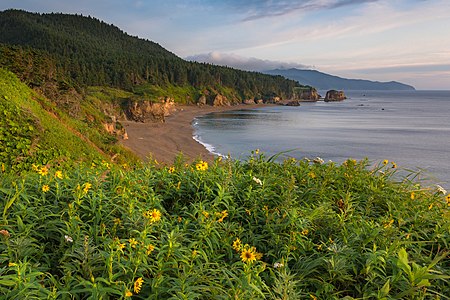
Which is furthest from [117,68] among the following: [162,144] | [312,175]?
[312,175]

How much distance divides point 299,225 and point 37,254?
2522 millimetres

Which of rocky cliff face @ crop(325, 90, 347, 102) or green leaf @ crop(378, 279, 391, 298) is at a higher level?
rocky cliff face @ crop(325, 90, 347, 102)

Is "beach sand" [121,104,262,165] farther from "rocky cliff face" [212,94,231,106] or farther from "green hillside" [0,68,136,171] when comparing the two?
"rocky cliff face" [212,94,231,106]

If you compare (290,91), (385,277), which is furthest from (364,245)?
(290,91)

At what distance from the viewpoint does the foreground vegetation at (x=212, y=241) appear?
247 centimetres

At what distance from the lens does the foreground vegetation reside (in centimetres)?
247

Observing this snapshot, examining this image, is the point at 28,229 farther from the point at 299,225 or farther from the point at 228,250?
the point at 299,225

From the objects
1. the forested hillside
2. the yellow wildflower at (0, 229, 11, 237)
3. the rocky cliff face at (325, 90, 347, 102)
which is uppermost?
the forested hillside

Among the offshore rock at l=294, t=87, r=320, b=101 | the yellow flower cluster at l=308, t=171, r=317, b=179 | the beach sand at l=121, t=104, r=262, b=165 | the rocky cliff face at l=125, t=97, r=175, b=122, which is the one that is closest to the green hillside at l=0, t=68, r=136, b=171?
the yellow flower cluster at l=308, t=171, r=317, b=179

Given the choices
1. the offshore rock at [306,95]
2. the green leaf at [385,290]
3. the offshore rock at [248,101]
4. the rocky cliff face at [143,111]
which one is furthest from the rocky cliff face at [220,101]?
the green leaf at [385,290]

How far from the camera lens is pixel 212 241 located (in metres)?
3.27

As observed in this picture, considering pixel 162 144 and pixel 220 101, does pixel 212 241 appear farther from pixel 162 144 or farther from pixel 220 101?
pixel 220 101

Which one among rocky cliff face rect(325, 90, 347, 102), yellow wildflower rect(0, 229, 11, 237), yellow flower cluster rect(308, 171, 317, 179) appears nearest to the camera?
yellow wildflower rect(0, 229, 11, 237)

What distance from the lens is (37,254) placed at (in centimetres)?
282
